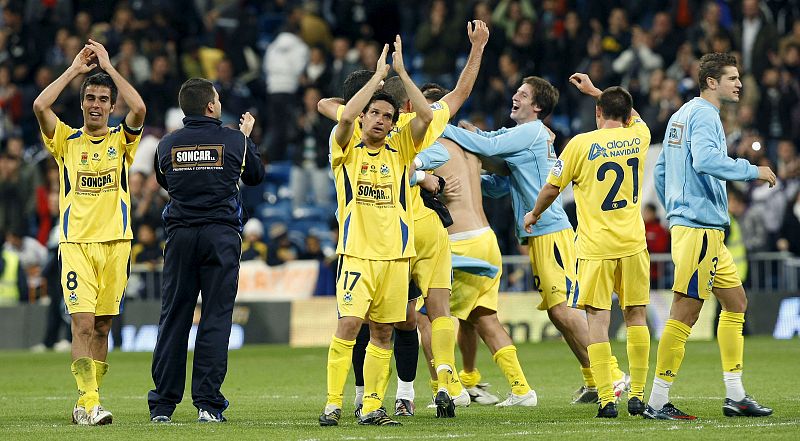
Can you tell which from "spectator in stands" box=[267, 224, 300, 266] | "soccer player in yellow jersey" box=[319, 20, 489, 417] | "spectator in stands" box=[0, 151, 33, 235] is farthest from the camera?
"spectator in stands" box=[0, 151, 33, 235]

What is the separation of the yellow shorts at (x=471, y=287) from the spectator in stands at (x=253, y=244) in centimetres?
1078

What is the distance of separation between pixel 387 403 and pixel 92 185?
3210 millimetres

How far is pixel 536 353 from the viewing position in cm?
1803

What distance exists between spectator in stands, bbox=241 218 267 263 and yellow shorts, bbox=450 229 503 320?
35.4 feet

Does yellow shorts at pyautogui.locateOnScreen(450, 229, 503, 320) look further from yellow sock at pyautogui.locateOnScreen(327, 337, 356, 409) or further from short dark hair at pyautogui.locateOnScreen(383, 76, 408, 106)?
yellow sock at pyautogui.locateOnScreen(327, 337, 356, 409)

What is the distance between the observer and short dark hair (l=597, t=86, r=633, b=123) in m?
10.1

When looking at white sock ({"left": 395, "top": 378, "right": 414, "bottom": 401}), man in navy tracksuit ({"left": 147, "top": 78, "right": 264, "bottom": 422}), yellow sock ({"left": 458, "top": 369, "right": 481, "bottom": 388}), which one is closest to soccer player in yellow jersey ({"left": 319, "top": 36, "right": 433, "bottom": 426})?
white sock ({"left": 395, "top": 378, "right": 414, "bottom": 401})

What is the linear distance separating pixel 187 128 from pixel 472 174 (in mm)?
2701

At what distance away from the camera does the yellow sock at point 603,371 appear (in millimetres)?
9812

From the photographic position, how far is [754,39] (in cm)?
2284

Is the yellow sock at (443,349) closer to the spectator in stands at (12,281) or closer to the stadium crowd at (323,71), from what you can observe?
the stadium crowd at (323,71)

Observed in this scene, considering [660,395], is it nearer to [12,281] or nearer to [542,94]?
[542,94]

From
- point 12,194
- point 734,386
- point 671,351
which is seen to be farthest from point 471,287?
point 12,194

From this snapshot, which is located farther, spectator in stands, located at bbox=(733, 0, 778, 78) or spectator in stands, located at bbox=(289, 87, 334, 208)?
spectator in stands, located at bbox=(289, 87, 334, 208)
